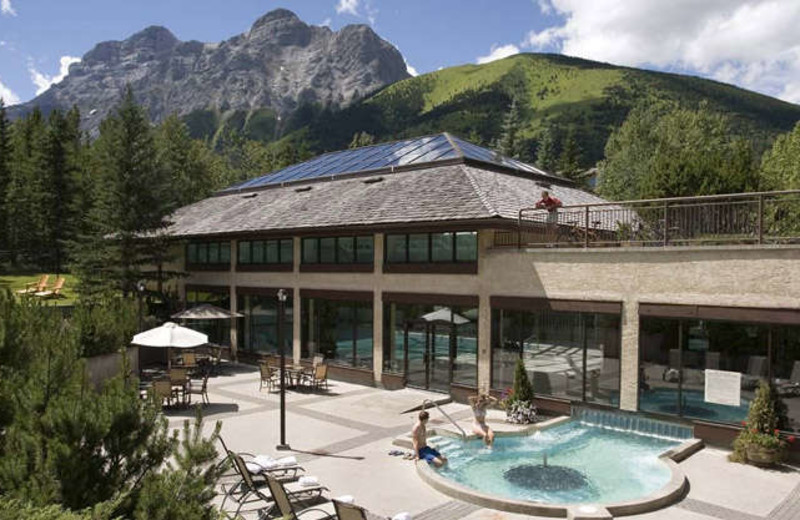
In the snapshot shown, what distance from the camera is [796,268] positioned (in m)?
14.3

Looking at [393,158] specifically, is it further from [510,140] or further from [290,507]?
[510,140]

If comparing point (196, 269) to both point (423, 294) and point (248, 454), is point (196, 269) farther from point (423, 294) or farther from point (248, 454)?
point (248, 454)

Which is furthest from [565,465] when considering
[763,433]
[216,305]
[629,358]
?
[216,305]

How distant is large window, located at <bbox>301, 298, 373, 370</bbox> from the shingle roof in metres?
3.50

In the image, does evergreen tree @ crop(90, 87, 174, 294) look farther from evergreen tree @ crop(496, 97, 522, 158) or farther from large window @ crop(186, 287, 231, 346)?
evergreen tree @ crop(496, 97, 522, 158)

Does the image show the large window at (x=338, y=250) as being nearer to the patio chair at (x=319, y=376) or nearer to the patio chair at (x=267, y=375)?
the patio chair at (x=319, y=376)

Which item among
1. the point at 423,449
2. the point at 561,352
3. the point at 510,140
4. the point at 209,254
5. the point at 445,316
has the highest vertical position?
the point at 510,140

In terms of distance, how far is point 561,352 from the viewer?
60.5 ft

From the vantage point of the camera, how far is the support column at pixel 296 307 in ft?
86.8

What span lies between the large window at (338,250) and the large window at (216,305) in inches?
265

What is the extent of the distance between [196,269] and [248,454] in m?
20.1

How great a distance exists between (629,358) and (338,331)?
39.8ft

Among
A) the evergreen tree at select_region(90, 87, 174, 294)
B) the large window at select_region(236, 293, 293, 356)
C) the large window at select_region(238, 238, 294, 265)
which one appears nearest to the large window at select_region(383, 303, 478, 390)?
the large window at select_region(236, 293, 293, 356)

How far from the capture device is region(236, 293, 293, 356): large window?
27578 millimetres
